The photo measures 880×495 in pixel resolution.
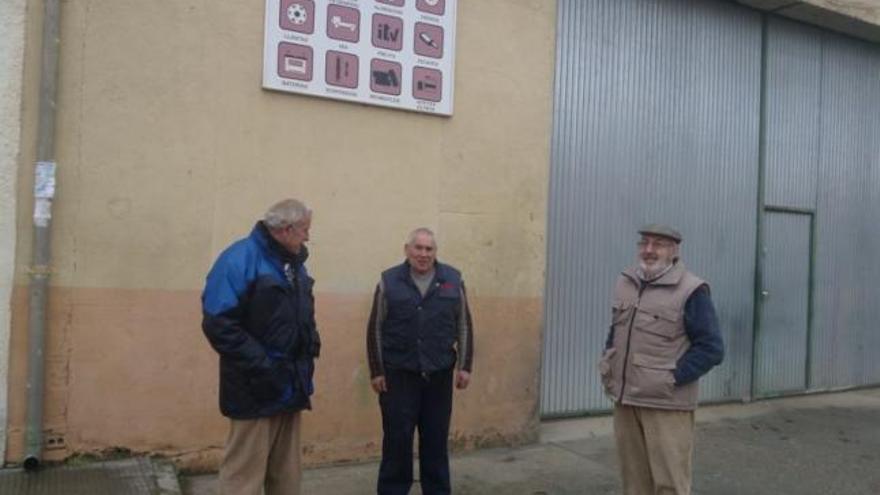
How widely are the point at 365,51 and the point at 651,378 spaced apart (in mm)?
3002

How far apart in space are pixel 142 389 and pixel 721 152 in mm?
5824

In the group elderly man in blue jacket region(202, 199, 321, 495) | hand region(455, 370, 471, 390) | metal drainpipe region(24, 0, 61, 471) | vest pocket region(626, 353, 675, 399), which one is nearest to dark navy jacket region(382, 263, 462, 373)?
hand region(455, 370, 471, 390)

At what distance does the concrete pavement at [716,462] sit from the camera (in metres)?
5.59

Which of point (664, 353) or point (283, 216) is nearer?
point (283, 216)

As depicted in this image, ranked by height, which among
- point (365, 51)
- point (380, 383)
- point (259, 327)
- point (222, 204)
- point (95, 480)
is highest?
point (365, 51)

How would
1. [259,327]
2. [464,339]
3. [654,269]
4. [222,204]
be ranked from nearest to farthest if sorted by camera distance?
1. [259,327]
2. [654,269]
3. [464,339]
4. [222,204]

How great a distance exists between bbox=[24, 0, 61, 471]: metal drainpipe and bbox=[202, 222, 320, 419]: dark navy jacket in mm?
1528

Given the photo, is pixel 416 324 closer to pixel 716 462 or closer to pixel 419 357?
pixel 419 357

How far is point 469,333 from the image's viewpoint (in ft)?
16.5

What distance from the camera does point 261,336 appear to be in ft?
12.8

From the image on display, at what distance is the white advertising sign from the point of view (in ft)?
18.2

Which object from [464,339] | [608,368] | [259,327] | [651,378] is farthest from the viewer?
[464,339]

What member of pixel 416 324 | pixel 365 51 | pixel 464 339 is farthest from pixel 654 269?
pixel 365 51

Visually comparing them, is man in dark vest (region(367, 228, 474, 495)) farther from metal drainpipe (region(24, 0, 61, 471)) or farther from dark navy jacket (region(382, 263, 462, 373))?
metal drainpipe (region(24, 0, 61, 471))
